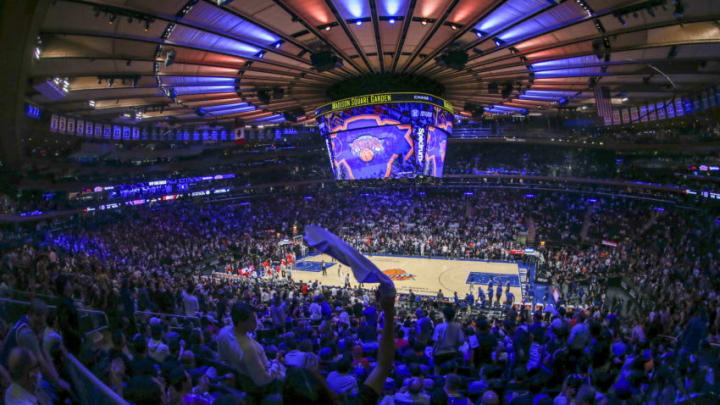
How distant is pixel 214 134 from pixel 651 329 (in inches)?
1694

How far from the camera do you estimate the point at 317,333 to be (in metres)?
9.41

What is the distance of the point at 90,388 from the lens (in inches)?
115

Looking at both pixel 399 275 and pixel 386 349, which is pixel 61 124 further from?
pixel 386 349

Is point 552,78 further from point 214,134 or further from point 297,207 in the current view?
point 214,134

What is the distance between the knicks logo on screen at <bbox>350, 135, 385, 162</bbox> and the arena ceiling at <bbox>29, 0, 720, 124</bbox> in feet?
10.1

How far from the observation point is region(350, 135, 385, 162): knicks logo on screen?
799 inches

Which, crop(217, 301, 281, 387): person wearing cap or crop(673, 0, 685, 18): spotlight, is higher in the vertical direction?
crop(673, 0, 685, 18): spotlight

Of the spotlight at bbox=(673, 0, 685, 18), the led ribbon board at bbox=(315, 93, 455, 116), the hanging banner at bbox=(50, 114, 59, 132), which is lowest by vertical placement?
the hanging banner at bbox=(50, 114, 59, 132)

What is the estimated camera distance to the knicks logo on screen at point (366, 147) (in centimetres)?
2028

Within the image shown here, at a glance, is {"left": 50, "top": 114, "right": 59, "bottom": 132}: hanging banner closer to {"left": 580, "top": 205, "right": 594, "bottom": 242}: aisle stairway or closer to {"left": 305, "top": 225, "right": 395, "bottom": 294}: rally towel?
{"left": 305, "top": 225, "right": 395, "bottom": 294}: rally towel

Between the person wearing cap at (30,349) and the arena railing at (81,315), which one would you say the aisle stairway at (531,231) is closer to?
the arena railing at (81,315)

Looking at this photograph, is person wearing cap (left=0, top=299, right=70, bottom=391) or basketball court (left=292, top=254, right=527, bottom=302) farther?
basketball court (left=292, top=254, right=527, bottom=302)

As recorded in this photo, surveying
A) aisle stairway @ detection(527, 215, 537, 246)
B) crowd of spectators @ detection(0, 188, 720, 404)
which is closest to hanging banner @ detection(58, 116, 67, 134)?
crowd of spectators @ detection(0, 188, 720, 404)

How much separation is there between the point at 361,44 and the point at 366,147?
6.38 metres
